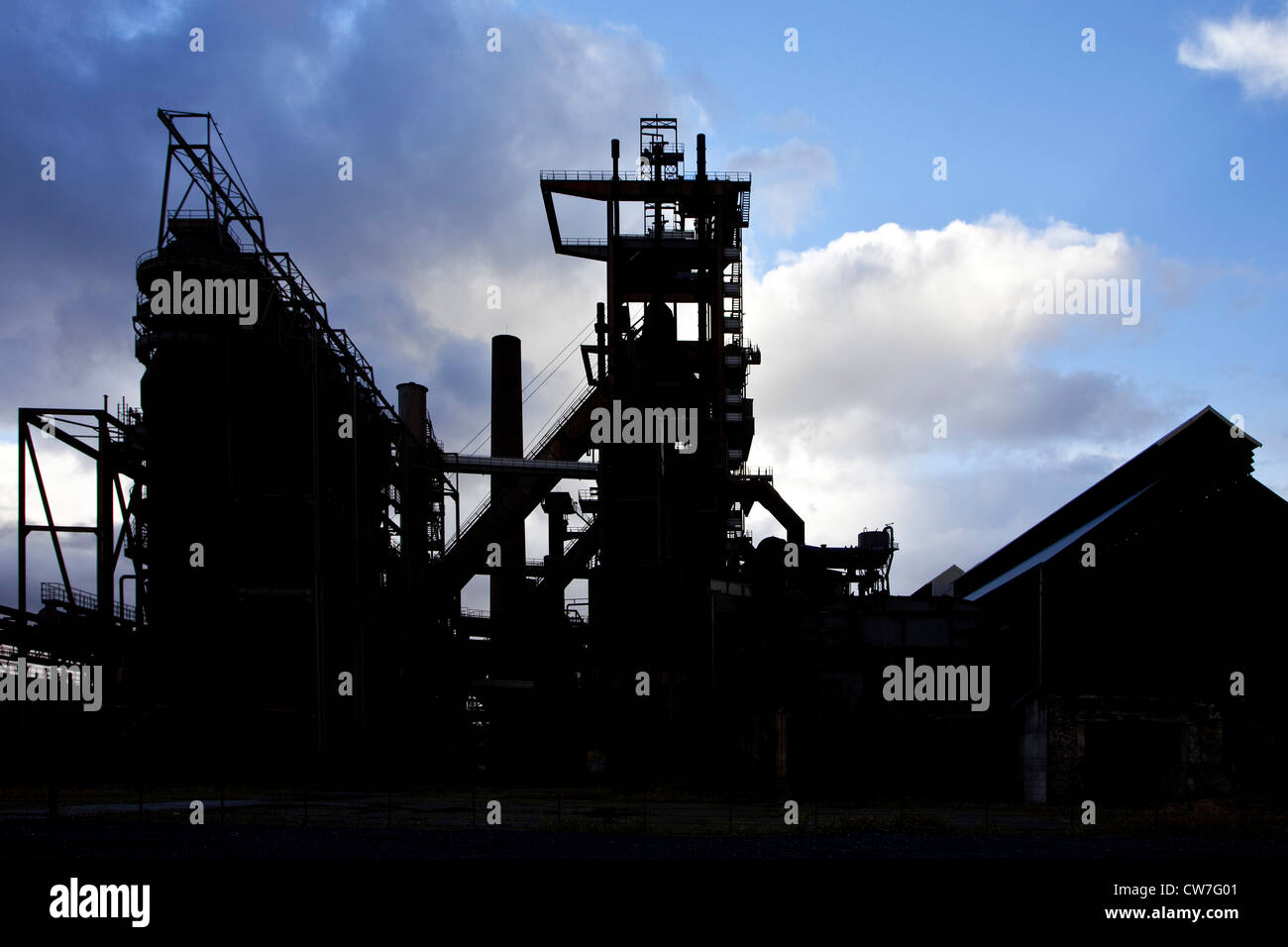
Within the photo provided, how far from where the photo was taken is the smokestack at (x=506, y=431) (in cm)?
5494

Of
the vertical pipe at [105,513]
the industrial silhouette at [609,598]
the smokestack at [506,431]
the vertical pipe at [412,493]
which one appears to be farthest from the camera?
the smokestack at [506,431]

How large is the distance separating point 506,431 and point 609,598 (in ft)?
56.0

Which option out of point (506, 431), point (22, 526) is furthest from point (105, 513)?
point (506, 431)

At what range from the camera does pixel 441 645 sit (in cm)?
4728

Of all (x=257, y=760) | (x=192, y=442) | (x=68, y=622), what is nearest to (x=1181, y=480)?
(x=257, y=760)

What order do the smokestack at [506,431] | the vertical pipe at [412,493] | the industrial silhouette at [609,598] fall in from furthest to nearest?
the smokestack at [506,431] → the vertical pipe at [412,493] → the industrial silhouette at [609,598]

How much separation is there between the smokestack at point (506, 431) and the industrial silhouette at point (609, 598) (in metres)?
0.48

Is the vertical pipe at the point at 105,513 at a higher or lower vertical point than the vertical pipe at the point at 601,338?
lower

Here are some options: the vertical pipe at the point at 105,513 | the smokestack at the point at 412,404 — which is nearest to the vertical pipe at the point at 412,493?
the smokestack at the point at 412,404

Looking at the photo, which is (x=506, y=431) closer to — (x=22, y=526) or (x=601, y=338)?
(x=601, y=338)

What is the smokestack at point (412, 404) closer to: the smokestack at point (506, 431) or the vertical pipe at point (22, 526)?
the smokestack at point (506, 431)

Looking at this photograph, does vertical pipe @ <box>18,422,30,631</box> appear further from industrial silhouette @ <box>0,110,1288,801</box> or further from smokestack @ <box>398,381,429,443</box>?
smokestack @ <box>398,381,429,443</box>

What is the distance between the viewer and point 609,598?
145ft

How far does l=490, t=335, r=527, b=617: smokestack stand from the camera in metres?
54.9
